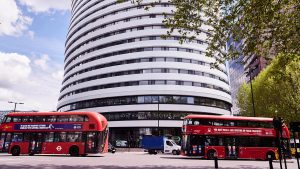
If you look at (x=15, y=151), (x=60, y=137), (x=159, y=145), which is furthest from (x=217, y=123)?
(x=15, y=151)

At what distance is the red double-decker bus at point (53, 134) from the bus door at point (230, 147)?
1088cm

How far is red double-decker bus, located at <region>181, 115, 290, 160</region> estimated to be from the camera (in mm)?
23172

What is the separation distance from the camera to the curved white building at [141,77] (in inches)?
1897

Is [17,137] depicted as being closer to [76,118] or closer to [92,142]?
[76,118]

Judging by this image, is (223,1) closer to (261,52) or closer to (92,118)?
(261,52)

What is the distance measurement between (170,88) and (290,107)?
20.9 m

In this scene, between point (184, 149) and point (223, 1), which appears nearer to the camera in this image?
point (223, 1)

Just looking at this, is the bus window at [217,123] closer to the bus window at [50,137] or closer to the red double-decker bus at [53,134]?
the red double-decker bus at [53,134]

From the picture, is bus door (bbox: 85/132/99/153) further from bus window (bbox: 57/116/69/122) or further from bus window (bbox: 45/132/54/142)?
bus window (bbox: 45/132/54/142)

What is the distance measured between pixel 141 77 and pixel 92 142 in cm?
2770

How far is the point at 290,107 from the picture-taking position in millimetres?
32125

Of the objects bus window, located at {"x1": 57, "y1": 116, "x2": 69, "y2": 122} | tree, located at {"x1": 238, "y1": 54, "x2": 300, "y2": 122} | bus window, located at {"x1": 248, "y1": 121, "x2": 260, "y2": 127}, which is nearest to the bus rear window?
bus window, located at {"x1": 57, "y1": 116, "x2": 69, "y2": 122}

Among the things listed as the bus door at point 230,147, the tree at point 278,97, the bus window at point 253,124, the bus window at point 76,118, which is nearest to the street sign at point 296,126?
the bus door at point 230,147

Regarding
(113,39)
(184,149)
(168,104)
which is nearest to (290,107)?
(184,149)
